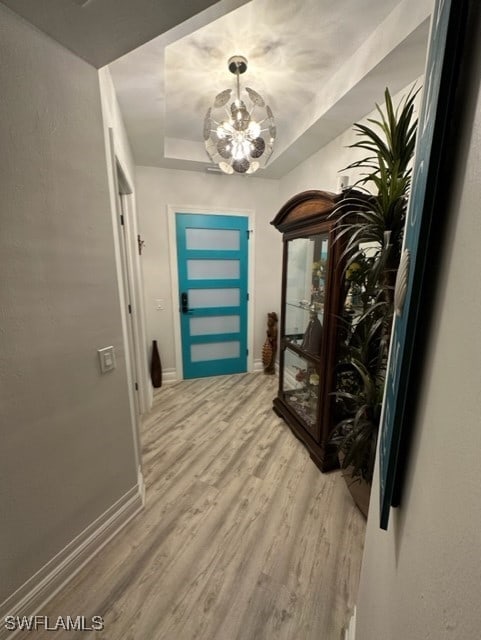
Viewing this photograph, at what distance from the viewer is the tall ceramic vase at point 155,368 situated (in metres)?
2.99

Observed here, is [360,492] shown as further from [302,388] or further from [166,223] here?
[166,223]

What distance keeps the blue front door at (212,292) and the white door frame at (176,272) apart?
45mm

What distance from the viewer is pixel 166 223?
286cm

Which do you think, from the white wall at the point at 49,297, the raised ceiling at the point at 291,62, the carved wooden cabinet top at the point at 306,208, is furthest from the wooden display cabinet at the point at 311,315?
the white wall at the point at 49,297

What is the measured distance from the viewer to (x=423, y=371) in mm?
525

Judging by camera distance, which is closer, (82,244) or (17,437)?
(17,437)

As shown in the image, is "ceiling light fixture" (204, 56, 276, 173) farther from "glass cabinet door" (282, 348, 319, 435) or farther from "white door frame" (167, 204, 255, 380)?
"glass cabinet door" (282, 348, 319, 435)

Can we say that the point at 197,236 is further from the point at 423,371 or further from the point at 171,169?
the point at 423,371

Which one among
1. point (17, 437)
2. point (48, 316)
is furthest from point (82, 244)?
point (17, 437)

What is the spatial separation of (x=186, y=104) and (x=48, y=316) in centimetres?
196

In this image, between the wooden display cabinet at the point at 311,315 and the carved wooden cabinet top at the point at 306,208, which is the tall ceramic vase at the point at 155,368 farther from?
the carved wooden cabinet top at the point at 306,208

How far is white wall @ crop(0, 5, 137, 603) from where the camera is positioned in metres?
0.88

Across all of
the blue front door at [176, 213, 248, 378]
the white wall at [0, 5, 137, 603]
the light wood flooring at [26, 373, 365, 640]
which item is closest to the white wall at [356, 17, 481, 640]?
the light wood flooring at [26, 373, 365, 640]

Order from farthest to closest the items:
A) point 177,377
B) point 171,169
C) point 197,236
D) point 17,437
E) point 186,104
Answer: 1. point 177,377
2. point 197,236
3. point 171,169
4. point 186,104
5. point 17,437
